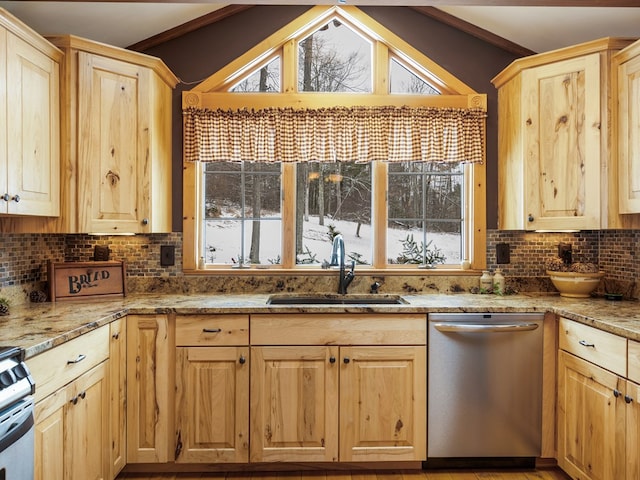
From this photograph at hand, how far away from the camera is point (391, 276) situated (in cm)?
313

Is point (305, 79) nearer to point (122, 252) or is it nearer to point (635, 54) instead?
point (122, 252)

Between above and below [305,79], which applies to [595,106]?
below

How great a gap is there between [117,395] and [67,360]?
569mm

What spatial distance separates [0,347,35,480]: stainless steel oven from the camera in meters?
1.43

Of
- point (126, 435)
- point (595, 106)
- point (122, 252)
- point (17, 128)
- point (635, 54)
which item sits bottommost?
point (126, 435)

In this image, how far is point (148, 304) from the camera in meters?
2.59

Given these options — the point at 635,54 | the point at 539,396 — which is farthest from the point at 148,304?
the point at 635,54

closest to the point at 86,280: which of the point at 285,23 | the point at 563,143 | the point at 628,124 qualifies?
the point at 285,23

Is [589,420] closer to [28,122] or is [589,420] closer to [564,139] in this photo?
[564,139]

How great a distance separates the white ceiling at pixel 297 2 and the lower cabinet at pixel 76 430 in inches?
75.6

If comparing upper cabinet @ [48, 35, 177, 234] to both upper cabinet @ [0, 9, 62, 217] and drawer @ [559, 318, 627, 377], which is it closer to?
upper cabinet @ [0, 9, 62, 217]

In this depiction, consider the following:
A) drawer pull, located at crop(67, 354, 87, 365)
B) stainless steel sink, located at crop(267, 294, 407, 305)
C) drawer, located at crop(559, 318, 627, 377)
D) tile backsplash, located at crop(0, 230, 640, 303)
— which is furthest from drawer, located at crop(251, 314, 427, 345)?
drawer pull, located at crop(67, 354, 87, 365)

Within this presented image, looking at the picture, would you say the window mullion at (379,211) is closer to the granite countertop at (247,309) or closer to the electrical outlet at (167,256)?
the granite countertop at (247,309)

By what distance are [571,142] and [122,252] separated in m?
2.77
